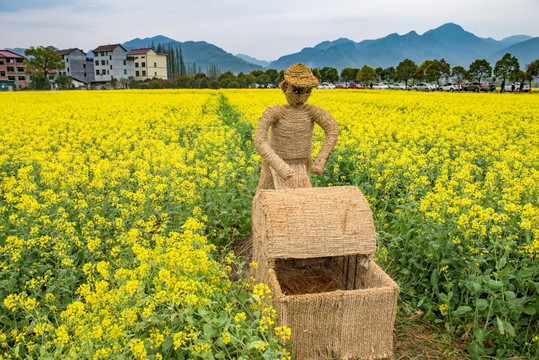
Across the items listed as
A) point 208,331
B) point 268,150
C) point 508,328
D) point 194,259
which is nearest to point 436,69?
point 268,150

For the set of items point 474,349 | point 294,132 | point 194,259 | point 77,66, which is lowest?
point 474,349

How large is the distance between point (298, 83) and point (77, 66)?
9459 centimetres

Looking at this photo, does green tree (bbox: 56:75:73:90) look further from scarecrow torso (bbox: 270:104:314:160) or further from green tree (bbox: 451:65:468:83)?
scarecrow torso (bbox: 270:104:314:160)

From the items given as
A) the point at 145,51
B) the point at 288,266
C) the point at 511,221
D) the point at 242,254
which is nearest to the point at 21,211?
the point at 242,254

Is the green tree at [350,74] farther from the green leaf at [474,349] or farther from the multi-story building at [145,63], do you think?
the green leaf at [474,349]

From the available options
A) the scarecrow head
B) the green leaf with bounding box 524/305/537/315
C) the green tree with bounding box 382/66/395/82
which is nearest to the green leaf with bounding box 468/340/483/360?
the green leaf with bounding box 524/305/537/315

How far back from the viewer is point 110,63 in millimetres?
81562

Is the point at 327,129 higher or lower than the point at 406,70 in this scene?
lower

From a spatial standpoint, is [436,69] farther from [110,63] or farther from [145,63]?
[110,63]

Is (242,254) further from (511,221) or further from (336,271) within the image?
(511,221)

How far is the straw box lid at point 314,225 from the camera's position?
304cm

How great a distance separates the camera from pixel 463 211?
3934 millimetres

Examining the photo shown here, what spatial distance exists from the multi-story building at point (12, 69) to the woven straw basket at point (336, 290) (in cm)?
7959

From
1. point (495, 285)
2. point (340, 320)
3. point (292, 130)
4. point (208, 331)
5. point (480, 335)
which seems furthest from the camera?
point (292, 130)
